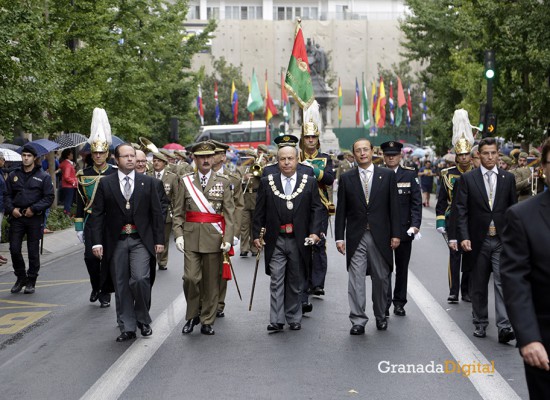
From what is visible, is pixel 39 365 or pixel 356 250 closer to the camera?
pixel 39 365

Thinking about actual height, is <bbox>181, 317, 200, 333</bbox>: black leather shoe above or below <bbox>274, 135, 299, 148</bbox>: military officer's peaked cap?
below

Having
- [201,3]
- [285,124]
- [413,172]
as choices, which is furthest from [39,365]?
[201,3]

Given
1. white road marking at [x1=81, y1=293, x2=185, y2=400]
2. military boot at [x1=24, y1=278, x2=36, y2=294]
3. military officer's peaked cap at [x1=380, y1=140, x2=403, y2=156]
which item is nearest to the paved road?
white road marking at [x1=81, y1=293, x2=185, y2=400]

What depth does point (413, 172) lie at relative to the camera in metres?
11.8

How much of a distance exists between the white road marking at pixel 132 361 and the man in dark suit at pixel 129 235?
0.28m

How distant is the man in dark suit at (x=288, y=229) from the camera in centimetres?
1016

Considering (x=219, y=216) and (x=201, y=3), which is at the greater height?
(x=201, y=3)

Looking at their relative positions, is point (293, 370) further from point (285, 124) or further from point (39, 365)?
point (285, 124)

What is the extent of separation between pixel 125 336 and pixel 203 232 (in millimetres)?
1321

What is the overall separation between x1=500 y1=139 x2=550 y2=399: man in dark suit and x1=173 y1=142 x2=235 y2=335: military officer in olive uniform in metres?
5.45

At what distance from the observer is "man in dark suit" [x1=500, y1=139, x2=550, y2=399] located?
4.73m

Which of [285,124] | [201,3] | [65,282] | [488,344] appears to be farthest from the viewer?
[201,3]

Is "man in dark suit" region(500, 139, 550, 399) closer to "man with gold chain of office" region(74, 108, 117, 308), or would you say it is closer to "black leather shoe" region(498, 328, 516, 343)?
"black leather shoe" region(498, 328, 516, 343)

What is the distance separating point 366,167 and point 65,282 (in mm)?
6138
